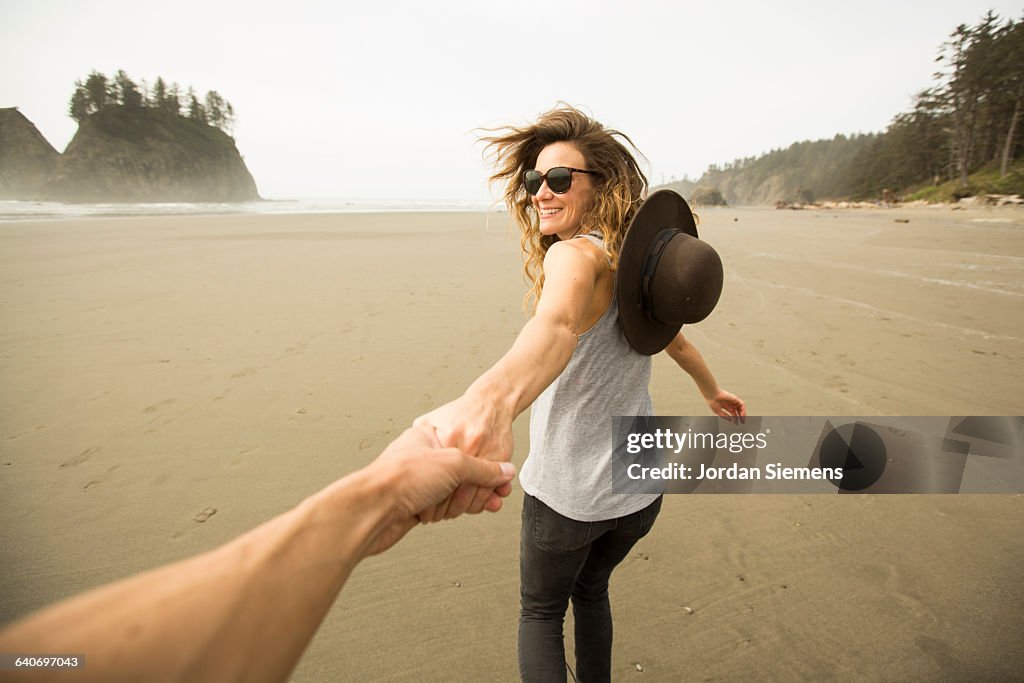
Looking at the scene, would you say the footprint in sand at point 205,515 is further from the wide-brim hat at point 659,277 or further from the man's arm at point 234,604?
the wide-brim hat at point 659,277

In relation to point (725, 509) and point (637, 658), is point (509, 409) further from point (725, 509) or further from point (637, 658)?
point (725, 509)

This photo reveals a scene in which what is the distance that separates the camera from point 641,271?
1483 mm

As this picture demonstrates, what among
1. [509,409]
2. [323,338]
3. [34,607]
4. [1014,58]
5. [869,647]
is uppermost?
[1014,58]

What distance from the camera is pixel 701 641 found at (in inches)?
88.7

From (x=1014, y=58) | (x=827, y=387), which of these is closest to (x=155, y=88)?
(x=827, y=387)

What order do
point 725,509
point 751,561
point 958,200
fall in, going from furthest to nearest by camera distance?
point 958,200 → point 725,509 → point 751,561

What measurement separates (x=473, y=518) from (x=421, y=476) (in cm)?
236

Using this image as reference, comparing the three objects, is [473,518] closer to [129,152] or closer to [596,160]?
[596,160]

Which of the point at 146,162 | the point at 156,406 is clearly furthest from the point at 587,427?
the point at 146,162

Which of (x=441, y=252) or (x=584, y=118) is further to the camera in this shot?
(x=441, y=252)

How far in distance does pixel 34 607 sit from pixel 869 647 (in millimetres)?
4354

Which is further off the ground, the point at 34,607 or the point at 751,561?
the point at 34,607

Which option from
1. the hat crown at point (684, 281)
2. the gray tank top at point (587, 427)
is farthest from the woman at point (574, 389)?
the hat crown at point (684, 281)

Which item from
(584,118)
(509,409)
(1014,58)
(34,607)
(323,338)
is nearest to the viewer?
(509,409)
